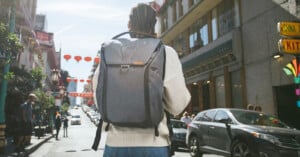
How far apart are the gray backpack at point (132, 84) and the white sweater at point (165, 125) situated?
Result: 6cm

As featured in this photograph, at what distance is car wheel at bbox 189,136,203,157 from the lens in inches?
392

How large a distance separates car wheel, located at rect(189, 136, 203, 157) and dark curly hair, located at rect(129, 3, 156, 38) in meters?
8.20

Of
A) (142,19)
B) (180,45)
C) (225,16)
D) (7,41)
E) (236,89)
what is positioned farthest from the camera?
(180,45)

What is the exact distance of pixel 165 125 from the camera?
1982 millimetres

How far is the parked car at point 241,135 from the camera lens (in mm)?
7125

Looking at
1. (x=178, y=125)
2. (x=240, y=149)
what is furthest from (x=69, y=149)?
(x=240, y=149)

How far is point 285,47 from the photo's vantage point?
1175 cm

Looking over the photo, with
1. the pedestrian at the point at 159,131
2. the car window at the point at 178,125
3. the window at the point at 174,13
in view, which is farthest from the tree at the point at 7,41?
the window at the point at 174,13

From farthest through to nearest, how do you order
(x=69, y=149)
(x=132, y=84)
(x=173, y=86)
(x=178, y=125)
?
(x=178, y=125) → (x=69, y=149) → (x=173, y=86) → (x=132, y=84)

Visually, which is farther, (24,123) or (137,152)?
(24,123)

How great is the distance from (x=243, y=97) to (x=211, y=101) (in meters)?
4.38

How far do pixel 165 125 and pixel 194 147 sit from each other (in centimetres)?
850

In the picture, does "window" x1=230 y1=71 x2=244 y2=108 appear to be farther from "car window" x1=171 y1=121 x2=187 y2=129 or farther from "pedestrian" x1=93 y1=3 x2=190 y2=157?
"pedestrian" x1=93 y1=3 x2=190 y2=157

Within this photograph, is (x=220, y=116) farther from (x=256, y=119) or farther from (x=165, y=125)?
(x=165, y=125)
